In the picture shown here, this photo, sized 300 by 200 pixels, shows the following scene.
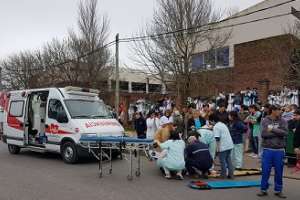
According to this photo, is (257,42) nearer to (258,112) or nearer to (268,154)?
(258,112)

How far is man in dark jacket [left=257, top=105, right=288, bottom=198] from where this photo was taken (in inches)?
330

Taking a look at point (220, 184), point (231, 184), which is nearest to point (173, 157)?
point (220, 184)

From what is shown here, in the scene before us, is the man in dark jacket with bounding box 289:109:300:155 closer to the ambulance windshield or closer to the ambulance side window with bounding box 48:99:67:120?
the ambulance windshield

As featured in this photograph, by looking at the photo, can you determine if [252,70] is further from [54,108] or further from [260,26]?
[54,108]

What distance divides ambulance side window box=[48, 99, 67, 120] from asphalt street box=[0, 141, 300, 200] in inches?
67.2

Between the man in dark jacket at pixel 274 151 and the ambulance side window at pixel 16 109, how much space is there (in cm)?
990

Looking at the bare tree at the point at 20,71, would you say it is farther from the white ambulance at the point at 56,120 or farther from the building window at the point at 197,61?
the white ambulance at the point at 56,120

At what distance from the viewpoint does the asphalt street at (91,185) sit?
8.51 m

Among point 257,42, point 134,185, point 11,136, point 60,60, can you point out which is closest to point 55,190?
point 134,185

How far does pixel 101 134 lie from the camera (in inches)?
499

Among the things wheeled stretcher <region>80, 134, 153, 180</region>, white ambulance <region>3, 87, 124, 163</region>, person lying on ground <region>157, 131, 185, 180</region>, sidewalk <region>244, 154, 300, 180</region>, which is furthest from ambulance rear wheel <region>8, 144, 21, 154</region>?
sidewalk <region>244, 154, 300, 180</region>

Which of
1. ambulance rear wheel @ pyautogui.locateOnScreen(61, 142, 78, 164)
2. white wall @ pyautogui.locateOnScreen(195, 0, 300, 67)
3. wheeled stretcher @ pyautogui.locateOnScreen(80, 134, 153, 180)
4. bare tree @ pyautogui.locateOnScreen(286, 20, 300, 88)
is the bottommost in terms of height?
ambulance rear wheel @ pyautogui.locateOnScreen(61, 142, 78, 164)

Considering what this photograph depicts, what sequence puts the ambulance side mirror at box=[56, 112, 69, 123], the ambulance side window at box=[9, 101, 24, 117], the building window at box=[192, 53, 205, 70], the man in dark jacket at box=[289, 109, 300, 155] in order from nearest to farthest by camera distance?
the man in dark jacket at box=[289, 109, 300, 155]
the ambulance side mirror at box=[56, 112, 69, 123]
the ambulance side window at box=[9, 101, 24, 117]
the building window at box=[192, 53, 205, 70]

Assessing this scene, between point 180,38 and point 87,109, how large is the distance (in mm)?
11071
